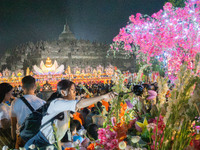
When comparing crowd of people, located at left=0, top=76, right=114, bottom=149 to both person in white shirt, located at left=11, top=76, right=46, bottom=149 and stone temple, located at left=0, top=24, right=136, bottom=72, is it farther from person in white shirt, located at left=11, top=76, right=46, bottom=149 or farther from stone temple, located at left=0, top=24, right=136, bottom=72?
stone temple, located at left=0, top=24, right=136, bottom=72

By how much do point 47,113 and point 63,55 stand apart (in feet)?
125

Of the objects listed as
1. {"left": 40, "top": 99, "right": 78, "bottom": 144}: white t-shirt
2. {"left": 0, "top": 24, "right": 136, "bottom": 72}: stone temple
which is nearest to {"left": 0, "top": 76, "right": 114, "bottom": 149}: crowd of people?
{"left": 40, "top": 99, "right": 78, "bottom": 144}: white t-shirt

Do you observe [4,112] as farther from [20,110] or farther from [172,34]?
[172,34]

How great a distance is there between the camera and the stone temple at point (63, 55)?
3788cm

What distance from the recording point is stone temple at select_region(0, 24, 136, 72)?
37875 mm

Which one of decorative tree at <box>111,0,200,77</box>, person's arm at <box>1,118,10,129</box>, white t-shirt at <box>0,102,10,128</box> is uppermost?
decorative tree at <box>111,0,200,77</box>

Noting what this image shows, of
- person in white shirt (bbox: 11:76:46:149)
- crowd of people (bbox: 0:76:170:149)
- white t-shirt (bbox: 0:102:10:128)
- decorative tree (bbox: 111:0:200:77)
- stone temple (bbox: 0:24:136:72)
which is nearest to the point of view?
crowd of people (bbox: 0:76:170:149)

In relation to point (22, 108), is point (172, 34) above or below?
above

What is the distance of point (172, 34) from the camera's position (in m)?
8.61

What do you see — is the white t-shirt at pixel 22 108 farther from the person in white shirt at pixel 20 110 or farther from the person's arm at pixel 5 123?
the person's arm at pixel 5 123

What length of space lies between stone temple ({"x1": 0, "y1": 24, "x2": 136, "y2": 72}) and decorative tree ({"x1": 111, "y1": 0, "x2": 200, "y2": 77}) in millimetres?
29080

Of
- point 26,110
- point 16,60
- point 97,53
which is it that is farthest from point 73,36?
point 26,110

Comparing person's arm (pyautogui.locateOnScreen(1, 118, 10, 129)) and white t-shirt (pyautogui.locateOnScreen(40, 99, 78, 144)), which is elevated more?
white t-shirt (pyautogui.locateOnScreen(40, 99, 78, 144))

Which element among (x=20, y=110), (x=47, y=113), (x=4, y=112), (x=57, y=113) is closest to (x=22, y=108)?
(x=20, y=110)
